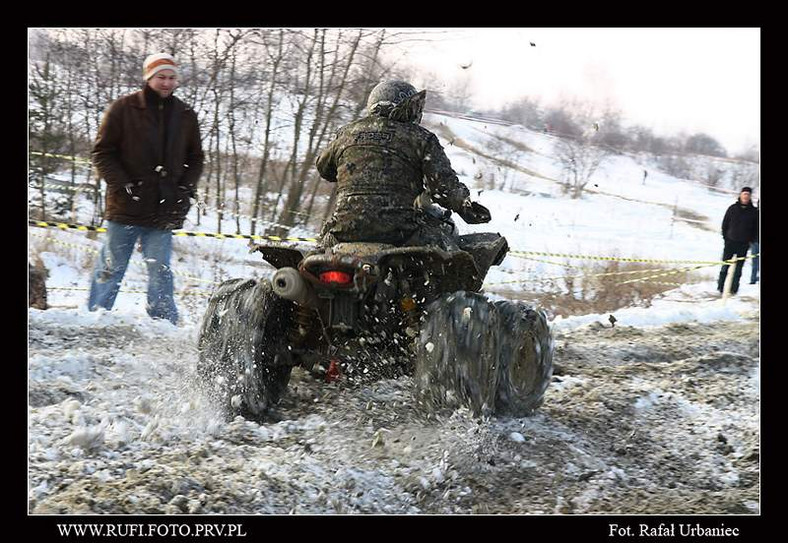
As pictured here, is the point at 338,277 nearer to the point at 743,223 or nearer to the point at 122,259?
the point at 122,259

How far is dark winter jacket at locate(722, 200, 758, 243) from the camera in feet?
39.5

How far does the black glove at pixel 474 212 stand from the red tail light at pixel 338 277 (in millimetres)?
1063

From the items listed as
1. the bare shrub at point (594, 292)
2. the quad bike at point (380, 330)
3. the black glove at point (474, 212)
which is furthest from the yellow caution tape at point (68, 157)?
the black glove at point (474, 212)

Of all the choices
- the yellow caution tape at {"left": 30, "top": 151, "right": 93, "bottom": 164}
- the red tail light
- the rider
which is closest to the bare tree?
the yellow caution tape at {"left": 30, "top": 151, "right": 93, "bottom": 164}

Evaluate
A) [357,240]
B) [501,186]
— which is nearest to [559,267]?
[501,186]

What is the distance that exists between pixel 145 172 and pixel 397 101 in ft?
9.43

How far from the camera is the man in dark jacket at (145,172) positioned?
7.19 metres

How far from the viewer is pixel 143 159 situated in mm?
7250

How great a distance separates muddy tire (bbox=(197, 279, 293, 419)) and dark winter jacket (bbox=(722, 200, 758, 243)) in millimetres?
8919

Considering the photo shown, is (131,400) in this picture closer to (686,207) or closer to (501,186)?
(501,186)

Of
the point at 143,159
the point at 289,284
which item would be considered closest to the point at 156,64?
the point at 143,159

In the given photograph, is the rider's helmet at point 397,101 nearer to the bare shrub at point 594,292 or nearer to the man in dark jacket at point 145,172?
the man in dark jacket at point 145,172
